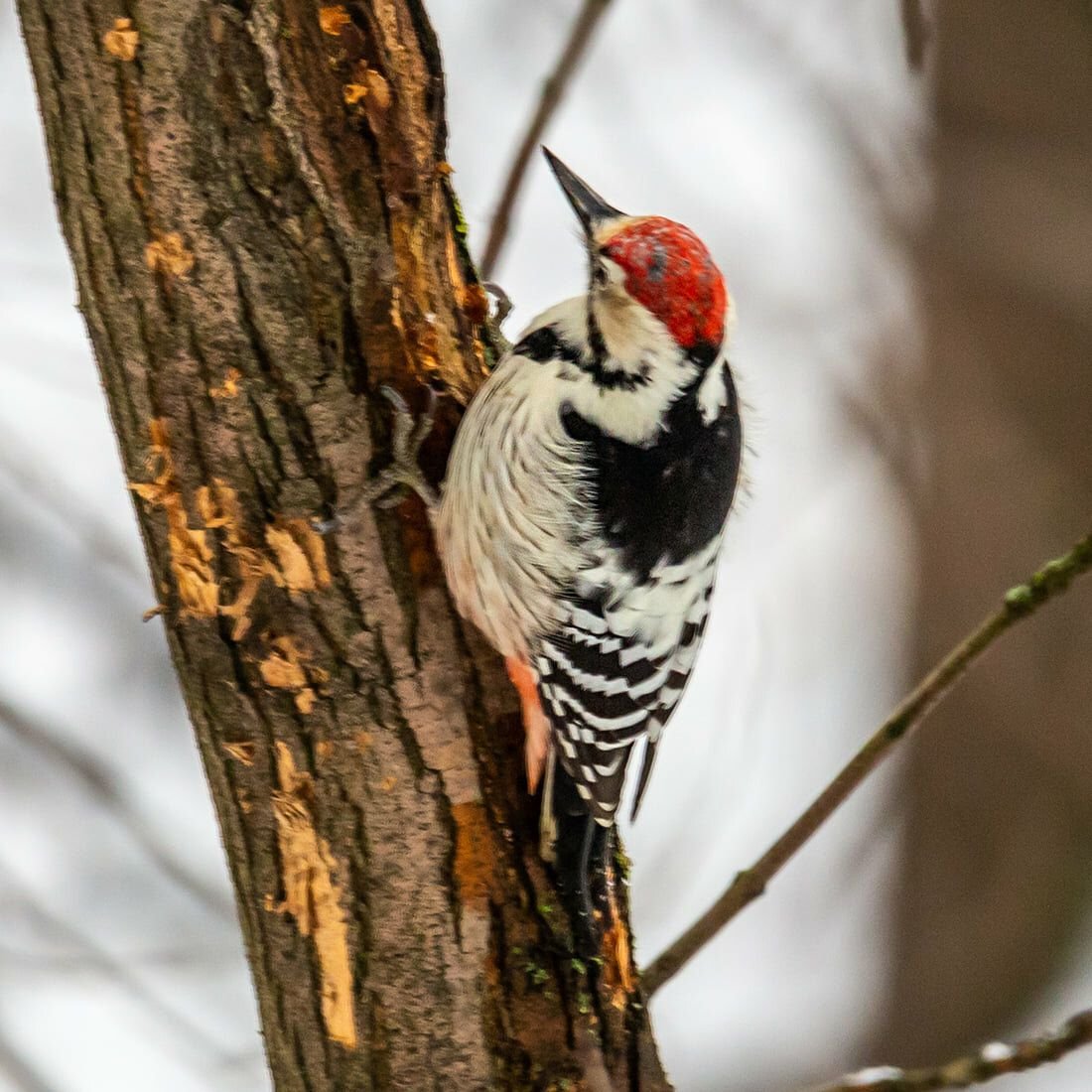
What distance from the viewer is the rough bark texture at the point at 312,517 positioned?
1.33 m

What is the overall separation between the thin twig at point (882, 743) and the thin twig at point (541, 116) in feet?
2.69

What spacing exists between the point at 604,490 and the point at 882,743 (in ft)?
1.73

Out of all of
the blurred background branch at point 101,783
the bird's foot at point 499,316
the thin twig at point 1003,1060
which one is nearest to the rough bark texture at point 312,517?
the bird's foot at point 499,316

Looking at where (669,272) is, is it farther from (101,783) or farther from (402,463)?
(101,783)

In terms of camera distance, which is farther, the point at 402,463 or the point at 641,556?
the point at 641,556

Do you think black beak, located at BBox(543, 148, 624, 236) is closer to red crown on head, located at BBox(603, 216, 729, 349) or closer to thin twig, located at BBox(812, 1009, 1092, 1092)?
red crown on head, located at BBox(603, 216, 729, 349)

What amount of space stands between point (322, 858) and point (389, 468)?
0.48m

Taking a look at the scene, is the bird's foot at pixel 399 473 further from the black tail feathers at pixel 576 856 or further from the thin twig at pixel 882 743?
the thin twig at pixel 882 743

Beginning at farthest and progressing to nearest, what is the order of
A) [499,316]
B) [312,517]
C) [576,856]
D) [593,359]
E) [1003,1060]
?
[499,316] < [593,359] < [576,856] < [312,517] < [1003,1060]

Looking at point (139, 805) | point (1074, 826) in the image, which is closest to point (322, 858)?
point (139, 805)

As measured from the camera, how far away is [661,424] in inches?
69.2

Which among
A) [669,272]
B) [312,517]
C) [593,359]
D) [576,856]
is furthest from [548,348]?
[576,856]

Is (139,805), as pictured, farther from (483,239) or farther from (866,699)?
(866,699)

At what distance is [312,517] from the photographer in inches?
56.9
